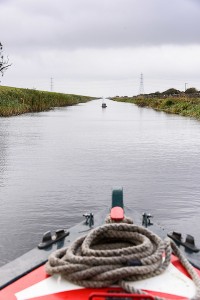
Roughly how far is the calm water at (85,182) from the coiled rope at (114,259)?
3659 mm

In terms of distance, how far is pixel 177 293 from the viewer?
4.04 metres

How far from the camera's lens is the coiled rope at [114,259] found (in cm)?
390

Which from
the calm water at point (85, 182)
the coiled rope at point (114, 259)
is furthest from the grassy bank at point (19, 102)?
the coiled rope at point (114, 259)

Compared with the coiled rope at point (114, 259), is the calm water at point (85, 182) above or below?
below

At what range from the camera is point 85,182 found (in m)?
13.6

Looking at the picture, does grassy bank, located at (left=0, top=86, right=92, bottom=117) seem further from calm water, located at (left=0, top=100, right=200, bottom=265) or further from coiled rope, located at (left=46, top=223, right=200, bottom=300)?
coiled rope, located at (left=46, top=223, right=200, bottom=300)

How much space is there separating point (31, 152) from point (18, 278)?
1546 cm

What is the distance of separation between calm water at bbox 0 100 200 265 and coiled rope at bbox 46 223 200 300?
3.66m

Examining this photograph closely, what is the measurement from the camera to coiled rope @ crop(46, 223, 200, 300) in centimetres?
390

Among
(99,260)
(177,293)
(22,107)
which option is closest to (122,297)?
(99,260)

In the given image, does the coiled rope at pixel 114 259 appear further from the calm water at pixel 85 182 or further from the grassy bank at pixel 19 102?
the grassy bank at pixel 19 102

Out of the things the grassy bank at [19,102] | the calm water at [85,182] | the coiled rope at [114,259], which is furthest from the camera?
the grassy bank at [19,102]

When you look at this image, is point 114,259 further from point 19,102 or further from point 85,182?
point 19,102

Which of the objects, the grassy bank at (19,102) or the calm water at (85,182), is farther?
the grassy bank at (19,102)
